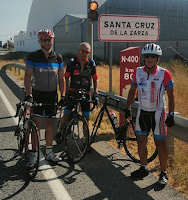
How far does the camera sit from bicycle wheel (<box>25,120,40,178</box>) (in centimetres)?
428

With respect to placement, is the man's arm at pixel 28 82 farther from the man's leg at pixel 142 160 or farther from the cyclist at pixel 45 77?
the man's leg at pixel 142 160

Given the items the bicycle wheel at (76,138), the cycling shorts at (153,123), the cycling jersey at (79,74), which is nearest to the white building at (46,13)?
the cycling jersey at (79,74)

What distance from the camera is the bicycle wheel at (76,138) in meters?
4.93

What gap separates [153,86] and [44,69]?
5.71ft

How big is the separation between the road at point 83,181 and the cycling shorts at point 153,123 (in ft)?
2.20

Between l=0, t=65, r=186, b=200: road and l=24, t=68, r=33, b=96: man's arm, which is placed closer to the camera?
l=0, t=65, r=186, b=200: road

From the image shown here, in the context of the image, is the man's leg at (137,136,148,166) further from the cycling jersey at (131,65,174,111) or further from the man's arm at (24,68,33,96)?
the man's arm at (24,68,33,96)

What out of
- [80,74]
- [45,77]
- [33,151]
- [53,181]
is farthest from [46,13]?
[53,181]

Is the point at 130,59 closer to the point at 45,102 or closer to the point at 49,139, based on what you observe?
the point at 45,102

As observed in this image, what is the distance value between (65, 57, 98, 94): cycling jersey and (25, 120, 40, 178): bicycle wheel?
128 cm

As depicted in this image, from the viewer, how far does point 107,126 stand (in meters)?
7.13

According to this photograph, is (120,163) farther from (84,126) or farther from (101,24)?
(101,24)

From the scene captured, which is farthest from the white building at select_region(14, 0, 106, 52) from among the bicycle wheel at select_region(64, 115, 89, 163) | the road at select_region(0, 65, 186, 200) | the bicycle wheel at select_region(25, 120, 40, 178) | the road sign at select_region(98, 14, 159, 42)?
the bicycle wheel at select_region(25, 120, 40, 178)

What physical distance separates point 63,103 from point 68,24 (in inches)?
1528
